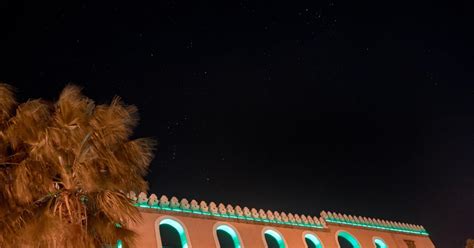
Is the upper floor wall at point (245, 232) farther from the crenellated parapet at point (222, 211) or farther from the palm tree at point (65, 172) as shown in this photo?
the palm tree at point (65, 172)

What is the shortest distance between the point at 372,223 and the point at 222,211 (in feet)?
31.0

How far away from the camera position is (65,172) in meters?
9.08

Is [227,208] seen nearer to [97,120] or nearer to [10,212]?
[97,120]

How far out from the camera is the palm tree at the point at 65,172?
832 cm

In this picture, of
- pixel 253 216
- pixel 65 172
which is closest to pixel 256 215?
pixel 253 216

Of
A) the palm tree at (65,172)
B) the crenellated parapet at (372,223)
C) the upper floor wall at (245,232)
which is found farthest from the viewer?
the crenellated parapet at (372,223)

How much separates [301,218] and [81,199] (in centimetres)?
1268

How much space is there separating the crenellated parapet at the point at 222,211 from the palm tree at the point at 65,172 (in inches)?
195

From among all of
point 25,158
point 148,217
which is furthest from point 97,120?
point 148,217

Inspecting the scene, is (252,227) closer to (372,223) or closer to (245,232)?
(245,232)

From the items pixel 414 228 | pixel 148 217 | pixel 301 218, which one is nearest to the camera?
pixel 148 217

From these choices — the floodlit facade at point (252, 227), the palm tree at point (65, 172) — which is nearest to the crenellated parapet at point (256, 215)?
the floodlit facade at point (252, 227)

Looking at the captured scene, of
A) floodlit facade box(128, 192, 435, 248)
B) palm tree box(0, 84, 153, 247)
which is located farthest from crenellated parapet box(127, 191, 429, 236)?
palm tree box(0, 84, 153, 247)

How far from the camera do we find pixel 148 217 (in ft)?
50.1
